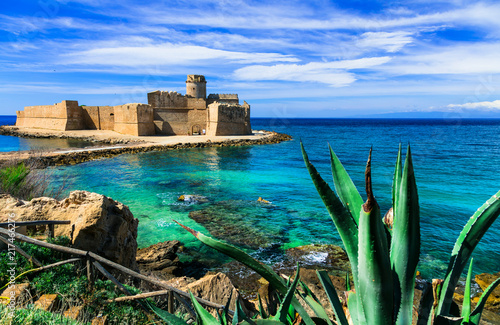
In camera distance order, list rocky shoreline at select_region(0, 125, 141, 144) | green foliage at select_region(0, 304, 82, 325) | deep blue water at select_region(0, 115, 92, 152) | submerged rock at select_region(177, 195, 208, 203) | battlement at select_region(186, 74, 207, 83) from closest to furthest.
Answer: green foliage at select_region(0, 304, 82, 325), submerged rock at select_region(177, 195, 208, 203), deep blue water at select_region(0, 115, 92, 152), rocky shoreline at select_region(0, 125, 141, 144), battlement at select_region(186, 74, 207, 83)

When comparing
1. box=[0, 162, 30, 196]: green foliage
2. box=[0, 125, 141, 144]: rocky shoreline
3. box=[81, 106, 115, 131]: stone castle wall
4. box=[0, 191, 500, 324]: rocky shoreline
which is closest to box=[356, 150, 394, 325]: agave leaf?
box=[0, 191, 500, 324]: rocky shoreline

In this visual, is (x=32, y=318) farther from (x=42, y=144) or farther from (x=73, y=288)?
(x=42, y=144)

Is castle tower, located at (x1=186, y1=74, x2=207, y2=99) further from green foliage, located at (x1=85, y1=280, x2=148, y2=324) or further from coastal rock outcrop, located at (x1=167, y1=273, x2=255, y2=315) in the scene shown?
green foliage, located at (x1=85, y1=280, x2=148, y2=324)

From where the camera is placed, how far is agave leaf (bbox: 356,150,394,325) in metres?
0.87

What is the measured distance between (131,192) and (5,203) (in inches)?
313

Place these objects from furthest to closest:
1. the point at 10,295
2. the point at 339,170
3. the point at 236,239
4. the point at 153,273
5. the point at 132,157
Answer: the point at 132,157
the point at 236,239
the point at 153,273
the point at 10,295
the point at 339,170

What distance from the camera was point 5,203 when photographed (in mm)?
3957

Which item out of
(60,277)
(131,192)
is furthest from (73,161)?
(60,277)

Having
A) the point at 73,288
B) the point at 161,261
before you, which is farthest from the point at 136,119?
the point at 73,288

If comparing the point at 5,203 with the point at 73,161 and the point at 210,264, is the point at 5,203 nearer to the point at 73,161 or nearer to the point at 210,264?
the point at 210,264

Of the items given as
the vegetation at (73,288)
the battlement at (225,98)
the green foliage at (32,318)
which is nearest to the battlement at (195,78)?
the battlement at (225,98)

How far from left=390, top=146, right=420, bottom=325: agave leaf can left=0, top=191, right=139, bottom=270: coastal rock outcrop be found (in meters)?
3.40

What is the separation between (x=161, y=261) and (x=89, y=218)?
2.35 metres

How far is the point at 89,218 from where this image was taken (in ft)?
11.9
